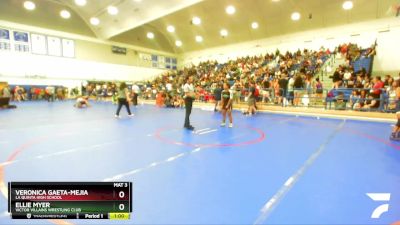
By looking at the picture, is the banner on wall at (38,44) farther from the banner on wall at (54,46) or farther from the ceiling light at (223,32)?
the ceiling light at (223,32)

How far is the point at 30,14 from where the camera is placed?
64.6ft

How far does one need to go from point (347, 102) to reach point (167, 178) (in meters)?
11.2

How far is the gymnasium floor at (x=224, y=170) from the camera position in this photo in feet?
8.70

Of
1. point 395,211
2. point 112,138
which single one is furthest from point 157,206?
point 112,138

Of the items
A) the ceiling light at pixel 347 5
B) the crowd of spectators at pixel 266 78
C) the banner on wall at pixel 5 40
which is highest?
the ceiling light at pixel 347 5

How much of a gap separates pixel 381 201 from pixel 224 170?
2168 millimetres

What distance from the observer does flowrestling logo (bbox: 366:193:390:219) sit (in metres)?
2.61

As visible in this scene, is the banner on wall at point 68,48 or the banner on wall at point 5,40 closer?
the banner on wall at point 5,40

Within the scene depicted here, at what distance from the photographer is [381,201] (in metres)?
2.91
